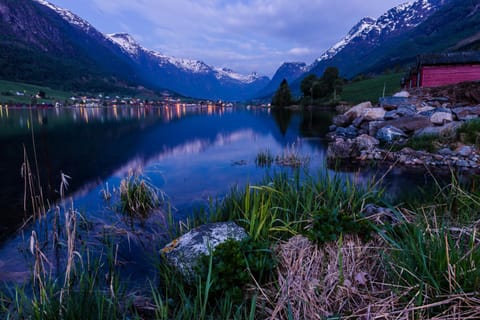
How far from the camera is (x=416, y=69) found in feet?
135

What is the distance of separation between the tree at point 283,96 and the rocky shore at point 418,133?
84.0 m

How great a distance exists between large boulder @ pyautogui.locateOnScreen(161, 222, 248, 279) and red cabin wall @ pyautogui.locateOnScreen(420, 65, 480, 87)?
1653 inches

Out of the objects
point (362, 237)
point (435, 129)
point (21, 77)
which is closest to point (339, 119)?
point (435, 129)

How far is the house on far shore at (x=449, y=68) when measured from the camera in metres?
35.6

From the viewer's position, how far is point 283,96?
115 meters

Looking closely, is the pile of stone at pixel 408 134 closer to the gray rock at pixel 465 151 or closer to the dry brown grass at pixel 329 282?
the gray rock at pixel 465 151

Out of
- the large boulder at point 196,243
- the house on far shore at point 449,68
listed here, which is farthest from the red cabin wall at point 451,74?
the large boulder at point 196,243

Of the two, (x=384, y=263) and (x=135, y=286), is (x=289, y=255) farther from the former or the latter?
(x=135, y=286)

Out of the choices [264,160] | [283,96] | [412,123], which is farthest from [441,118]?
[283,96]

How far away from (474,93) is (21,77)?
218m

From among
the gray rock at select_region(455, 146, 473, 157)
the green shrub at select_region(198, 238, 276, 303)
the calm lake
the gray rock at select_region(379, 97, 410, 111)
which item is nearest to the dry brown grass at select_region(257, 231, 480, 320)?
the green shrub at select_region(198, 238, 276, 303)

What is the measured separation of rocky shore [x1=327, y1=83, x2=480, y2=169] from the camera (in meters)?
15.8

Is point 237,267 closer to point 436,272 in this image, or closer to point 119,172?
point 436,272

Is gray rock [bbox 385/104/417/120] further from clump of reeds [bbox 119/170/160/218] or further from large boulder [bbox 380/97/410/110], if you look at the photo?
clump of reeds [bbox 119/170/160/218]
